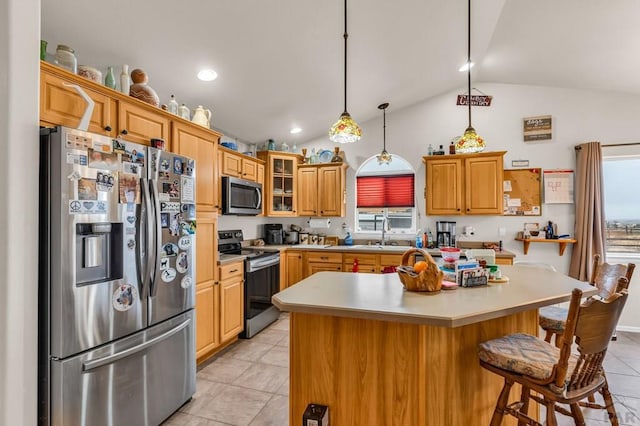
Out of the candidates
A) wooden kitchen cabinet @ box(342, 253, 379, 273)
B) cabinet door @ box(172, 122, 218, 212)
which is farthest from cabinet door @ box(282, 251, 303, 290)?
cabinet door @ box(172, 122, 218, 212)

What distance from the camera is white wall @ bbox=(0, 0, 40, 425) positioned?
1.45 m

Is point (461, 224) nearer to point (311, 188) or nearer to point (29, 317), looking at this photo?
point (311, 188)

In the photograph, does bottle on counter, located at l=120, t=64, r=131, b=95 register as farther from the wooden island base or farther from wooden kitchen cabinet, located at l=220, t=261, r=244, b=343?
the wooden island base

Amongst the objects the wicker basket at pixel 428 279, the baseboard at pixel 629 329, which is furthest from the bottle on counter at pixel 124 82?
the baseboard at pixel 629 329

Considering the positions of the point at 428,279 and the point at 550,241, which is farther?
the point at 550,241

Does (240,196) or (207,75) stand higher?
(207,75)

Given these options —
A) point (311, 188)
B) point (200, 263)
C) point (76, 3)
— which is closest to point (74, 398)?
point (200, 263)

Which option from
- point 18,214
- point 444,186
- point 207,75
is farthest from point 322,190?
point 18,214

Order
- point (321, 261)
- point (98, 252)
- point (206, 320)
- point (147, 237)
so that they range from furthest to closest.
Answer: point (321, 261) < point (206, 320) < point (147, 237) < point (98, 252)

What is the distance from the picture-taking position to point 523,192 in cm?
426

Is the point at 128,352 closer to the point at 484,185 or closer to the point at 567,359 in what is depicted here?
the point at 567,359

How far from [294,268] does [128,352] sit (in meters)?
2.82

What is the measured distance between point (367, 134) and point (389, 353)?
391cm

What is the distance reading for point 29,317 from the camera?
1.52 m
